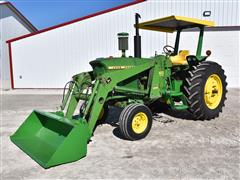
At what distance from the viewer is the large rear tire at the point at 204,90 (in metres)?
4.93

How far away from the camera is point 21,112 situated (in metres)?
6.79

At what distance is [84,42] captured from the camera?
11391 mm

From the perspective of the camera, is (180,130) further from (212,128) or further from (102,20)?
(102,20)

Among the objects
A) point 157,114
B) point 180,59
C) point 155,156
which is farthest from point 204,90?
point 155,156

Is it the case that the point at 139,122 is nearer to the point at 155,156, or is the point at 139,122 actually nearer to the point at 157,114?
the point at 155,156

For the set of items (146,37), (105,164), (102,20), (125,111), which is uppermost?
(102,20)

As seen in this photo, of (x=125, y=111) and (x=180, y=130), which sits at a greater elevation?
(x=125, y=111)

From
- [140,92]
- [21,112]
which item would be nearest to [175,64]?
[140,92]

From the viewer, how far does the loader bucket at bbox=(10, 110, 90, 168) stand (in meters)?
3.17

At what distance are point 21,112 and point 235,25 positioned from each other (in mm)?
8638

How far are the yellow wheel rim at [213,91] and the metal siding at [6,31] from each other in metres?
11.2

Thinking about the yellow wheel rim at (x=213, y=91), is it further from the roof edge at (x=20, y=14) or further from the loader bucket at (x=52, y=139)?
the roof edge at (x=20, y=14)

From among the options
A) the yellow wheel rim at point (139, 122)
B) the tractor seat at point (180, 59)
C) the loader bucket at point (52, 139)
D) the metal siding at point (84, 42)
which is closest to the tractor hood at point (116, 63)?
the tractor seat at point (180, 59)

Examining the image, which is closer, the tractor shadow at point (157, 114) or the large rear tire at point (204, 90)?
the large rear tire at point (204, 90)
